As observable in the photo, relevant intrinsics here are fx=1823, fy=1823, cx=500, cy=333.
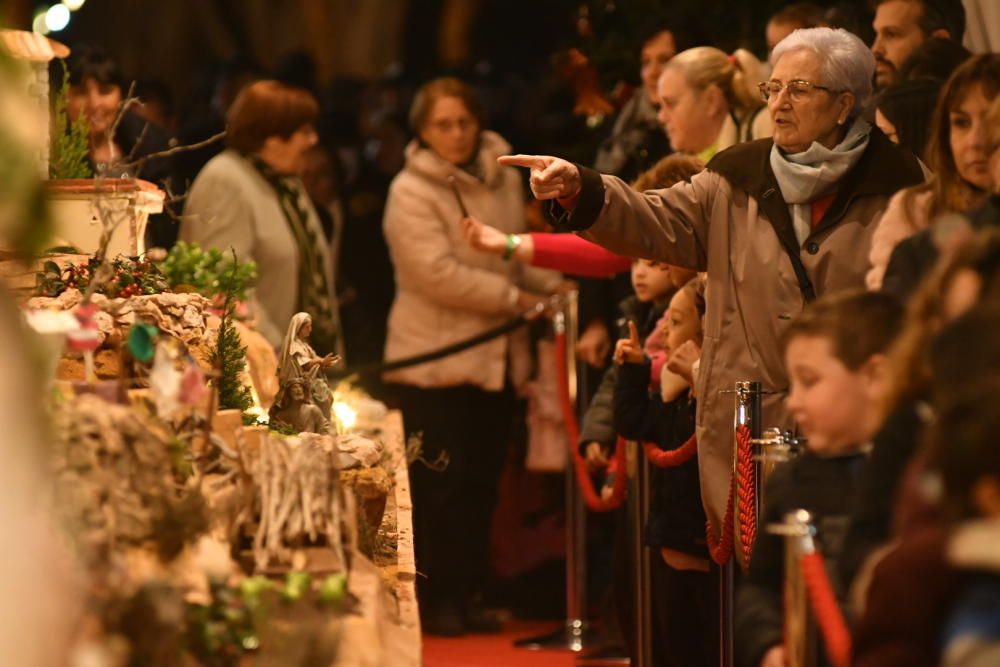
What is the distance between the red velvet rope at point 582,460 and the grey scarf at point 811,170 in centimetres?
163

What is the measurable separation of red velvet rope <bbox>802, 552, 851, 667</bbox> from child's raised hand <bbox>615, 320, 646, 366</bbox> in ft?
8.83

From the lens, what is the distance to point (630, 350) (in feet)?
19.4

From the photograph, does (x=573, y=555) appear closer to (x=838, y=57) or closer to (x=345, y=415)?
(x=345, y=415)

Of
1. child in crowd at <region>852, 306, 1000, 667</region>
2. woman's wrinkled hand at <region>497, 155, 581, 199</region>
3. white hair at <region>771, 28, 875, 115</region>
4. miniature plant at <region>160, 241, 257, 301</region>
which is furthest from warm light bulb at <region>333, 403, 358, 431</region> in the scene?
child in crowd at <region>852, 306, 1000, 667</region>

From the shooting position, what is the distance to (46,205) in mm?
3178

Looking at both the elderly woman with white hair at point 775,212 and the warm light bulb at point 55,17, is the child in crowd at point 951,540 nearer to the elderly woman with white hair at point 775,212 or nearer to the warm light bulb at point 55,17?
the elderly woman with white hair at point 775,212

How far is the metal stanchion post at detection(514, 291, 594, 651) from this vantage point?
7.81 metres

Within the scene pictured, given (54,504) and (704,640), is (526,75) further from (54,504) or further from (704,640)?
(54,504)

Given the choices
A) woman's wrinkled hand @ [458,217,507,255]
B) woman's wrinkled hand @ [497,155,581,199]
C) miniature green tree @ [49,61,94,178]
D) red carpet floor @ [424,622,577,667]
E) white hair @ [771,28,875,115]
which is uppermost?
white hair @ [771,28,875,115]

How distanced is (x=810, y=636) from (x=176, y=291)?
2.88m

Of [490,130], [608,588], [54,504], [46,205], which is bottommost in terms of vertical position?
[608,588]

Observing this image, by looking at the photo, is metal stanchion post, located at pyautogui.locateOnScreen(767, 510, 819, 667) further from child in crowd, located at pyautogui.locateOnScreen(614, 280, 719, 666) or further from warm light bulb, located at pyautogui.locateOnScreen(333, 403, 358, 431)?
warm light bulb, located at pyautogui.locateOnScreen(333, 403, 358, 431)

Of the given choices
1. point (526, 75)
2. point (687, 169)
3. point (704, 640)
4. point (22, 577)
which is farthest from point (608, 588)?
point (22, 577)

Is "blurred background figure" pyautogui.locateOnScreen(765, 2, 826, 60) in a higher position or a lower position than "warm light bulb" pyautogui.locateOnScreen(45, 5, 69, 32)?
higher
